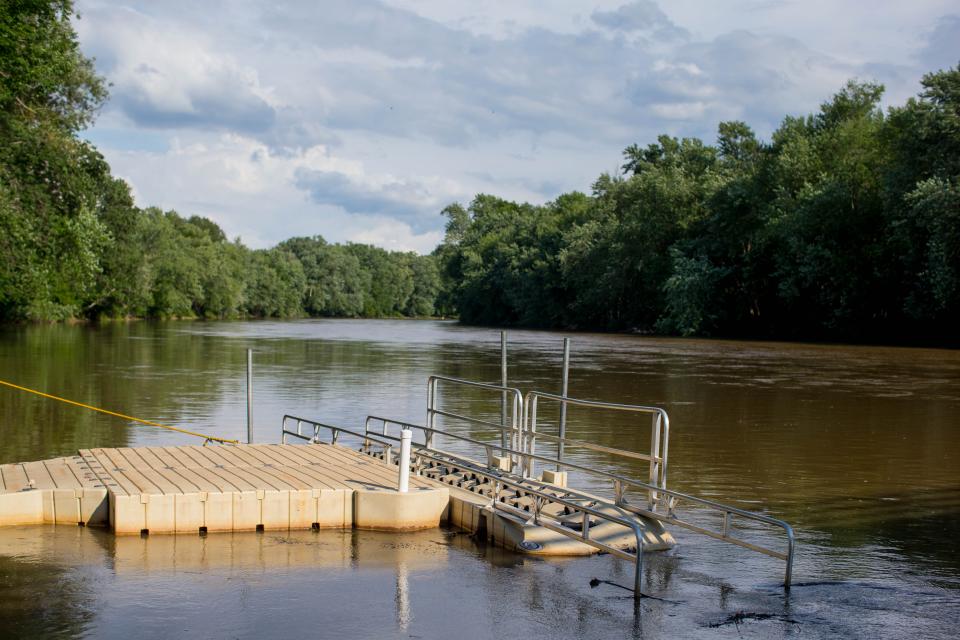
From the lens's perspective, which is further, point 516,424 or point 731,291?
point 731,291

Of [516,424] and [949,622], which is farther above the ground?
[516,424]


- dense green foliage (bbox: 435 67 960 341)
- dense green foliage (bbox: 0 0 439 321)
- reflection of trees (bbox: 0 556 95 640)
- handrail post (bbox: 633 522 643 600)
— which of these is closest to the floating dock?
handrail post (bbox: 633 522 643 600)

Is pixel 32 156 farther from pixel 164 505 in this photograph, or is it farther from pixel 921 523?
pixel 921 523

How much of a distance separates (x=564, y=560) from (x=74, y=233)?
93.4ft

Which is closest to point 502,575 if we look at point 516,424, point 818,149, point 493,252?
point 516,424

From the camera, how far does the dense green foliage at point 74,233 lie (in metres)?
28.6

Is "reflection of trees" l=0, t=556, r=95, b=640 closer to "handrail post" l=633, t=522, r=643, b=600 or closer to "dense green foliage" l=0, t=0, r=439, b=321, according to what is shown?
"handrail post" l=633, t=522, r=643, b=600

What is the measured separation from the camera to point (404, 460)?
9930mm

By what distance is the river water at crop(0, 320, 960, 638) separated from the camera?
750cm

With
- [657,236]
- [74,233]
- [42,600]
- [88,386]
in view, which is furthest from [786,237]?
[42,600]

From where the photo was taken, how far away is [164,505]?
9.68 meters

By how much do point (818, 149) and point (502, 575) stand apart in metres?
58.0

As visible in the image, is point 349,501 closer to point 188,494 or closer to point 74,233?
point 188,494

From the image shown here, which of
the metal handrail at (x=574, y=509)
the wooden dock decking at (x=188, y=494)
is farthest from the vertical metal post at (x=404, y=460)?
the metal handrail at (x=574, y=509)
